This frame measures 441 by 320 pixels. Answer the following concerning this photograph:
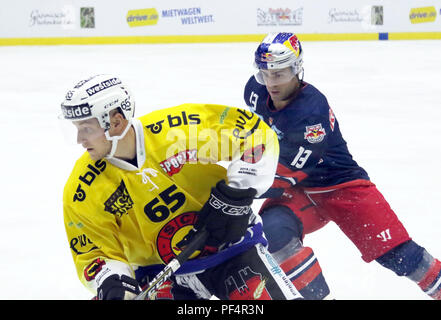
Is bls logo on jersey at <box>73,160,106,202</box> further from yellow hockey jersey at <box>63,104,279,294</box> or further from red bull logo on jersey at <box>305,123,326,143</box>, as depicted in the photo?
red bull logo on jersey at <box>305,123,326,143</box>

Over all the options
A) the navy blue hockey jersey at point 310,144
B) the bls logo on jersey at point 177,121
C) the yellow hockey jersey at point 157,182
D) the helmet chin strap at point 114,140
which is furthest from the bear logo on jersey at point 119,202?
the navy blue hockey jersey at point 310,144

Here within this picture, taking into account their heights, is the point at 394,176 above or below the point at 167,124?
below

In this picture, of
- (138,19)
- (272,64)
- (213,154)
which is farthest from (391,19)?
(213,154)

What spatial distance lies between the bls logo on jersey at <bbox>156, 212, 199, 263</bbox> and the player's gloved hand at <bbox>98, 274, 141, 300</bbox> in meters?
0.20

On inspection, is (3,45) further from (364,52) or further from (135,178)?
(135,178)

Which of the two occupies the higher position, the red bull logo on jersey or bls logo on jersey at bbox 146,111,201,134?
bls logo on jersey at bbox 146,111,201,134

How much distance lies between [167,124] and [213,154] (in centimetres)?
18

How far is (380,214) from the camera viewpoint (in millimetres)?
3035

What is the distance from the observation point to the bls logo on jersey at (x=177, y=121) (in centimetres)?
234

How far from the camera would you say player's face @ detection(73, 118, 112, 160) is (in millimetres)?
2205

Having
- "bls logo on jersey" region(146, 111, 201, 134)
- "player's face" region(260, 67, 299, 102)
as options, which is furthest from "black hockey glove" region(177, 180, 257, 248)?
"player's face" region(260, 67, 299, 102)

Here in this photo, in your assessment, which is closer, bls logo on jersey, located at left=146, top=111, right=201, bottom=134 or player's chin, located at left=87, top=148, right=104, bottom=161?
player's chin, located at left=87, top=148, right=104, bottom=161

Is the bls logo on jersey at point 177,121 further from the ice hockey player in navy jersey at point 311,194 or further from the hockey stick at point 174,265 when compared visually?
the ice hockey player in navy jersey at point 311,194

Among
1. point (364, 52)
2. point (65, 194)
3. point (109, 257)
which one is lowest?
point (364, 52)
